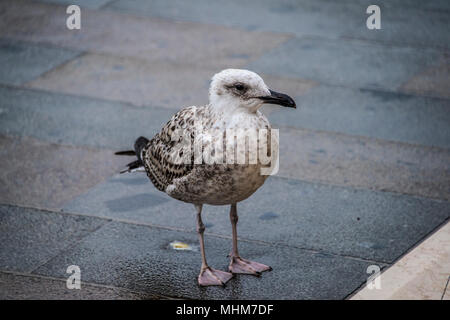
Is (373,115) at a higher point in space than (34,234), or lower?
higher

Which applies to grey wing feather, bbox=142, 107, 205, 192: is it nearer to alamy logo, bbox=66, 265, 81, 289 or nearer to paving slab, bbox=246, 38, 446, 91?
alamy logo, bbox=66, 265, 81, 289

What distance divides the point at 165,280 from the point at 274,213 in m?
1.51

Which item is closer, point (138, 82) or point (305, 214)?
point (305, 214)

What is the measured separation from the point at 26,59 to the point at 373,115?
4.97m

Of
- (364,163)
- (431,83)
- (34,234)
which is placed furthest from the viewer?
(431,83)

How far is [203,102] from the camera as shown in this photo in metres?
9.30

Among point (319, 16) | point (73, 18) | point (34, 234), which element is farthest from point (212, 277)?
point (319, 16)

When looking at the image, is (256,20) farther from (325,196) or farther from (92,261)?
(92,261)

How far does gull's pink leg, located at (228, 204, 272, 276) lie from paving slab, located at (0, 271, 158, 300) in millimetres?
758

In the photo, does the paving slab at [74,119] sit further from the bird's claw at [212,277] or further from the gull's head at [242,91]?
the gull's head at [242,91]

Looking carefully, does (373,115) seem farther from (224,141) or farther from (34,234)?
(34,234)

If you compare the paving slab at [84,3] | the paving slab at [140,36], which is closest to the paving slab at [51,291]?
the paving slab at [140,36]

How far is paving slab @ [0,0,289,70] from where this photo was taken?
1073 centimetres

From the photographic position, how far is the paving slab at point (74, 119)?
8.54 metres
